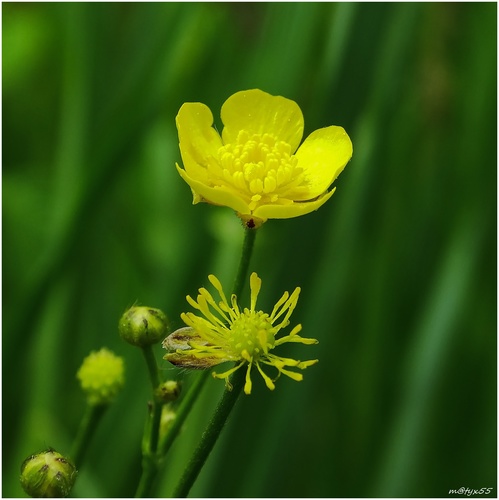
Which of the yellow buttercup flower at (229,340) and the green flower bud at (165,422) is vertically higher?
the yellow buttercup flower at (229,340)

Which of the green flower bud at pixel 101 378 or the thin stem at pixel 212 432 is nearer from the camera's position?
the thin stem at pixel 212 432

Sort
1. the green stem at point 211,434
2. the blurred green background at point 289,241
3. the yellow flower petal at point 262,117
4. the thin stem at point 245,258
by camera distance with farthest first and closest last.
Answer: the blurred green background at point 289,241, the yellow flower petal at point 262,117, the thin stem at point 245,258, the green stem at point 211,434

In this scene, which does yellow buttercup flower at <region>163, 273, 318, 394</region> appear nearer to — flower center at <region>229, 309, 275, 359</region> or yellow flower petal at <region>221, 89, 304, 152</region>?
flower center at <region>229, 309, 275, 359</region>

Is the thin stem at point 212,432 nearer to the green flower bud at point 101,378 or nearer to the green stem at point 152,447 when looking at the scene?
the green stem at point 152,447

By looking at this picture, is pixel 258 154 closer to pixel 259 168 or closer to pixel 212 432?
pixel 259 168

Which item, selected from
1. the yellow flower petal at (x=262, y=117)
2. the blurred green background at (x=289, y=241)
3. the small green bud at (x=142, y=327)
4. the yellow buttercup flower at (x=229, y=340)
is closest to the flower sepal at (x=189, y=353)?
the yellow buttercup flower at (x=229, y=340)

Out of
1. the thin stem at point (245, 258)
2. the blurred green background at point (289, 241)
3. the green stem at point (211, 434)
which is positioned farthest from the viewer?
the blurred green background at point (289, 241)

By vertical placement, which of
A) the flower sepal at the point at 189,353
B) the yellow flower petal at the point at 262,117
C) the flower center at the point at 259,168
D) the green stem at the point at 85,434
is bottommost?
the green stem at the point at 85,434

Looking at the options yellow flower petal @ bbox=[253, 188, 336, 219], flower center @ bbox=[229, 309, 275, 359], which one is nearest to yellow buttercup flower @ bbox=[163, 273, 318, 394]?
flower center @ bbox=[229, 309, 275, 359]
